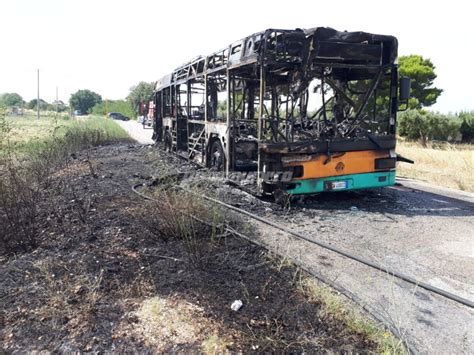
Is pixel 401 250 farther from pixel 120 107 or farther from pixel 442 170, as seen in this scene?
pixel 120 107

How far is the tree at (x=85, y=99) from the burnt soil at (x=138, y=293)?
84.1m

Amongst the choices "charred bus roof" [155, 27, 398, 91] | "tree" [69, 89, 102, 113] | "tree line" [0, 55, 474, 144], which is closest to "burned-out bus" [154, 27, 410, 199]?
"charred bus roof" [155, 27, 398, 91]

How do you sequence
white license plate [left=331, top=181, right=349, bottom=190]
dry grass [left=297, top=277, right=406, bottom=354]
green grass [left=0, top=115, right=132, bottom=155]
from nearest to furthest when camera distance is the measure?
dry grass [left=297, top=277, right=406, bottom=354], green grass [left=0, top=115, right=132, bottom=155], white license plate [left=331, top=181, right=349, bottom=190]

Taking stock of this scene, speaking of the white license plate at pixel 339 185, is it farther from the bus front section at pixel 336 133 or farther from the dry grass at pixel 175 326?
the dry grass at pixel 175 326

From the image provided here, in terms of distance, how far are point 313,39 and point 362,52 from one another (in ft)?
3.38

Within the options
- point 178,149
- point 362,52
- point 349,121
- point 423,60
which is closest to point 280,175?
point 349,121

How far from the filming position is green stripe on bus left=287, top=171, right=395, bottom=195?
22.9 feet

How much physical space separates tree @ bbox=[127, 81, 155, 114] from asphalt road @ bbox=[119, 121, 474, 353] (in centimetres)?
6263

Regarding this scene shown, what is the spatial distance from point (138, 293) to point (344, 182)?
15.4ft

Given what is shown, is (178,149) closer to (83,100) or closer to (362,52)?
(362,52)

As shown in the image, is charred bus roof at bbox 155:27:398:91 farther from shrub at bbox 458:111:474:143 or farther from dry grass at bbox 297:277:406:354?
shrub at bbox 458:111:474:143

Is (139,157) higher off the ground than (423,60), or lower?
lower

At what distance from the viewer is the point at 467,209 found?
7.21m

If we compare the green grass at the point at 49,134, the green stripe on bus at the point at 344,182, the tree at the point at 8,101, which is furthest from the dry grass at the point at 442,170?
the tree at the point at 8,101
